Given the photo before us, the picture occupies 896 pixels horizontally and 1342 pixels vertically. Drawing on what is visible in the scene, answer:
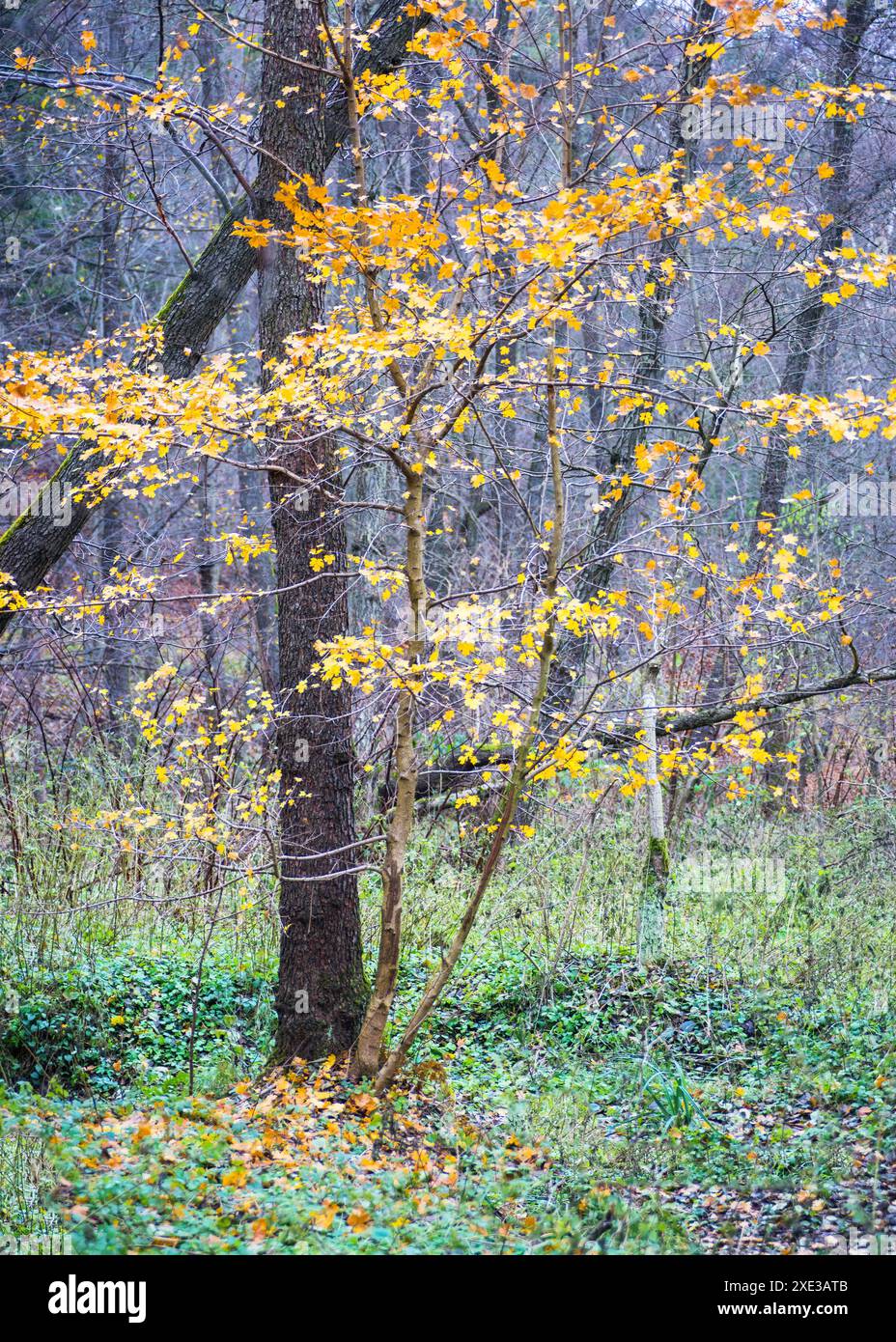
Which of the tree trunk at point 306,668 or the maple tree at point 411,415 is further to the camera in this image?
the tree trunk at point 306,668

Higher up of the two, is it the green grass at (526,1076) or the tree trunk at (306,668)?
the tree trunk at (306,668)

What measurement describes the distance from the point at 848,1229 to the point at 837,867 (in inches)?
186

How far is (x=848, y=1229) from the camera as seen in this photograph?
426 centimetres

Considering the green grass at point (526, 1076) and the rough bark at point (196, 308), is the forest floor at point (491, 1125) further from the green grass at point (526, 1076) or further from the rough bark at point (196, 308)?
the rough bark at point (196, 308)

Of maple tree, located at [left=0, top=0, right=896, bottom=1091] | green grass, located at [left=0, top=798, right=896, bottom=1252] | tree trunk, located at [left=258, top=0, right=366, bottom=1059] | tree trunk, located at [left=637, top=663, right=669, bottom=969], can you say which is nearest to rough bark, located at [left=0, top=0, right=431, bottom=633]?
maple tree, located at [left=0, top=0, right=896, bottom=1091]

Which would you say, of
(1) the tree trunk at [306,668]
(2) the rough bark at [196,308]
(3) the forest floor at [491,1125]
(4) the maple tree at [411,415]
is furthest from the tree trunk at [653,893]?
(2) the rough bark at [196,308]

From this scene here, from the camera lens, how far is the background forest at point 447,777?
446cm

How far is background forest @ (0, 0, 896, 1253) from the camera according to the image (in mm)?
4457

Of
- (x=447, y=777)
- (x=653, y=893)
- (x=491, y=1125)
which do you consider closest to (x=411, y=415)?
(x=491, y=1125)

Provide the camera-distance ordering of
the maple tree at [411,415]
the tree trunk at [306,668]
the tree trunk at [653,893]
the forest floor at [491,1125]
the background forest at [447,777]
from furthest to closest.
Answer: the tree trunk at [653,893], the tree trunk at [306,668], the maple tree at [411,415], the background forest at [447,777], the forest floor at [491,1125]

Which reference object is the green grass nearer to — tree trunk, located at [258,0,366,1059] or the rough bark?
tree trunk, located at [258,0,366,1059]

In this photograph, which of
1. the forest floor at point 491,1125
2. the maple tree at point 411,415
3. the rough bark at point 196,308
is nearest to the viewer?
the forest floor at point 491,1125

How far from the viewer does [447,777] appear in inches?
366
